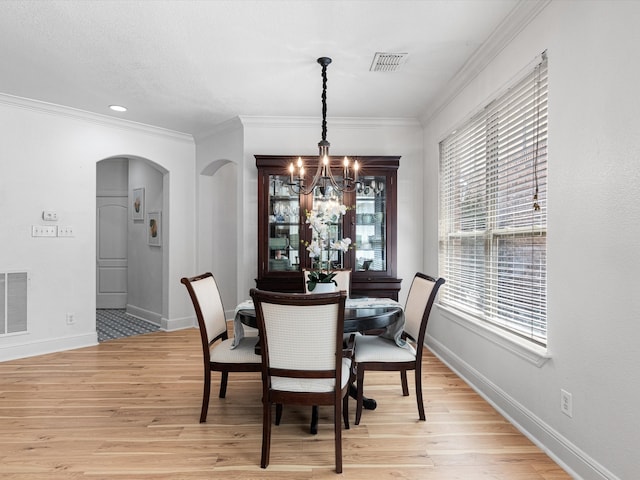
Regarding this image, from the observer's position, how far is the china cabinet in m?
4.20

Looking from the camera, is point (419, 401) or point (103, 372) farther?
point (103, 372)

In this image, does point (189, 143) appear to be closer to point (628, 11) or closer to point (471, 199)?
point (471, 199)

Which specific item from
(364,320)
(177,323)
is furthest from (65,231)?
(364,320)

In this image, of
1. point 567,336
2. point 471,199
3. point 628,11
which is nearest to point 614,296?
point 567,336

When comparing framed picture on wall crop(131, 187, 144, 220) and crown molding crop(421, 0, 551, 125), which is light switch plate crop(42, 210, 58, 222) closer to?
framed picture on wall crop(131, 187, 144, 220)

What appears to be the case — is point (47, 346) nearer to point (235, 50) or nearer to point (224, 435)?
point (224, 435)

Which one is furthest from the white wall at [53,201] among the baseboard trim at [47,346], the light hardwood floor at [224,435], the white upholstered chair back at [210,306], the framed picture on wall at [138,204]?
the white upholstered chair back at [210,306]

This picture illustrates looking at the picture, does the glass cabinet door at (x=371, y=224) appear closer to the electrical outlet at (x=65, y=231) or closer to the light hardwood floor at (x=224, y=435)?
the light hardwood floor at (x=224, y=435)

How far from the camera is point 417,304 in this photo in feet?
9.10

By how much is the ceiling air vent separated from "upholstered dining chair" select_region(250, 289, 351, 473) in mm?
2058

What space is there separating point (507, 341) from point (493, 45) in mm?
2089

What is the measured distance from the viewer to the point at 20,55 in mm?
2984

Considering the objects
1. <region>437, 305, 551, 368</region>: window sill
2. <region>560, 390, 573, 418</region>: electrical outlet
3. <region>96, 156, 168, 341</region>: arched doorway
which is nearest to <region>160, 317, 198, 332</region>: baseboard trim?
<region>96, 156, 168, 341</region>: arched doorway

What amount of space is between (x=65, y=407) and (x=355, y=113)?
3.82 meters
